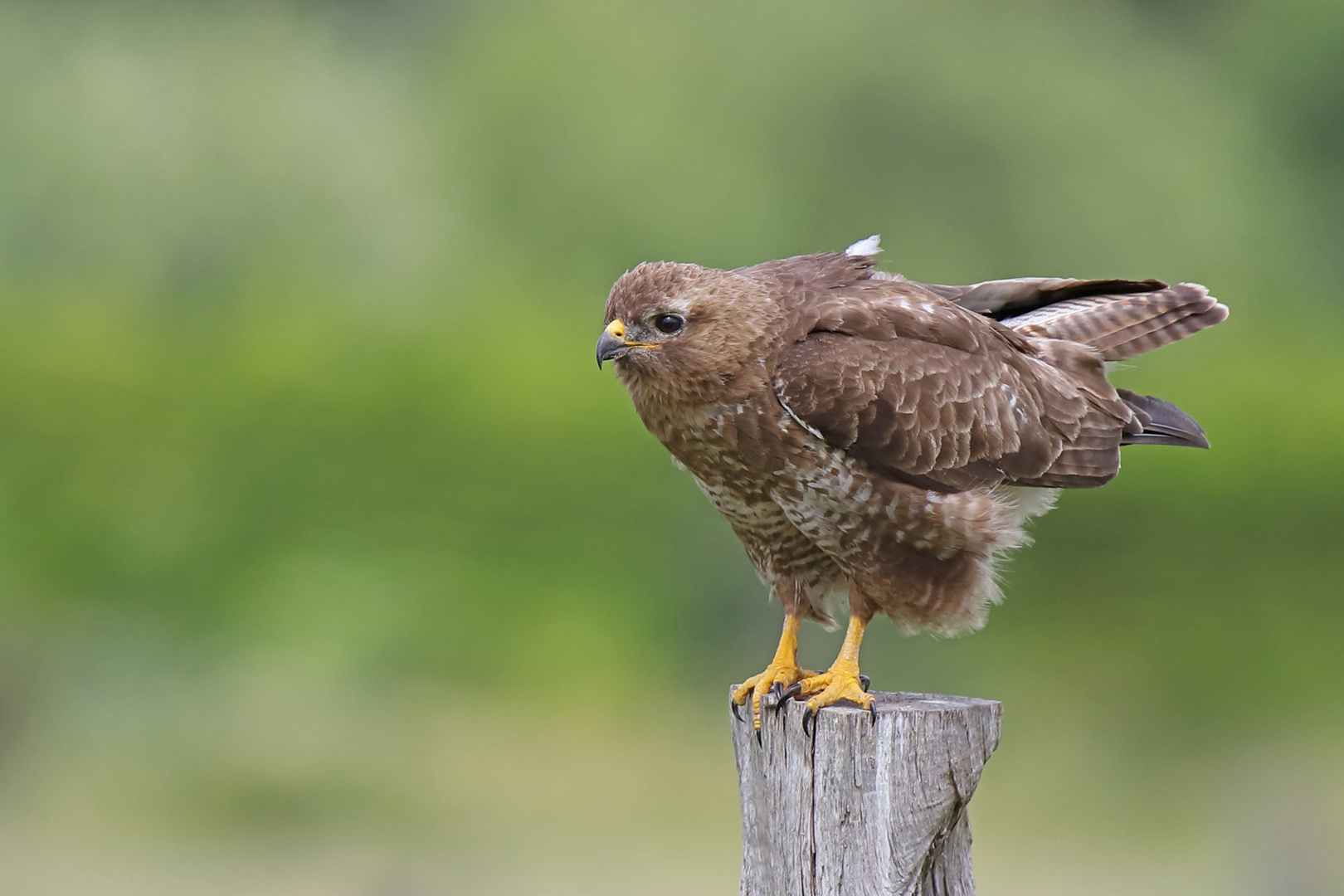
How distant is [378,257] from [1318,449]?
25.6ft

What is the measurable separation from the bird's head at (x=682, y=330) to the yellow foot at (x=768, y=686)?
77 cm

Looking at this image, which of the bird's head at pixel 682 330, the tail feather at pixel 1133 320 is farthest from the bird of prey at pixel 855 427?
the tail feather at pixel 1133 320

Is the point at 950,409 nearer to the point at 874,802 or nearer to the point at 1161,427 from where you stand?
the point at 1161,427

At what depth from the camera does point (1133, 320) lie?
415 centimetres

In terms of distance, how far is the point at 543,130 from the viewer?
1258 centimetres

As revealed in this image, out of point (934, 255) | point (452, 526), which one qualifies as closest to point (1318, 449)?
point (934, 255)

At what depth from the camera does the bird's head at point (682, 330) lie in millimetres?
3479

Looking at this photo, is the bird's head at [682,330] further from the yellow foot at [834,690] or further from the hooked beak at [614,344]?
the yellow foot at [834,690]

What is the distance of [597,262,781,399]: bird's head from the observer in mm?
3479

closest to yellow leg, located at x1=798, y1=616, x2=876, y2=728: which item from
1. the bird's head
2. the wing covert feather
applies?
the wing covert feather

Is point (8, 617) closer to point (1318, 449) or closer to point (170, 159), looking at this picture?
point (170, 159)

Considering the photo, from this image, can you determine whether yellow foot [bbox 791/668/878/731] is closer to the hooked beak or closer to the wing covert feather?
the wing covert feather

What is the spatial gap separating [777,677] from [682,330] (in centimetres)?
96

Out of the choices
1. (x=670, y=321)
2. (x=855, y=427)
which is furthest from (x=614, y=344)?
(x=855, y=427)
